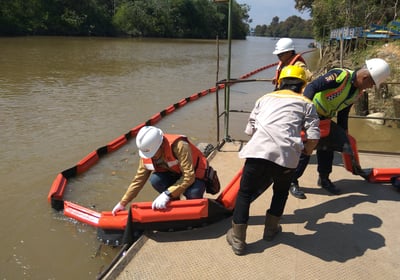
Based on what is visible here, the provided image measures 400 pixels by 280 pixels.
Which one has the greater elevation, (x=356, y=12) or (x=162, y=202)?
(x=356, y=12)

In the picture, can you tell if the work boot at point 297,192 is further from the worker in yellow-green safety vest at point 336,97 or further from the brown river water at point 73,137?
the brown river water at point 73,137

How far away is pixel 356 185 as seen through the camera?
4016mm

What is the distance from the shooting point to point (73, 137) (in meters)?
6.80

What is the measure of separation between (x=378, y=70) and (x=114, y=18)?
58549mm

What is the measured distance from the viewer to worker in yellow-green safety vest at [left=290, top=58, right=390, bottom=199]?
3.28m

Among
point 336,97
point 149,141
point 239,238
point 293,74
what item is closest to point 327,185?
point 336,97

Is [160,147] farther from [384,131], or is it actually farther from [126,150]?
[384,131]

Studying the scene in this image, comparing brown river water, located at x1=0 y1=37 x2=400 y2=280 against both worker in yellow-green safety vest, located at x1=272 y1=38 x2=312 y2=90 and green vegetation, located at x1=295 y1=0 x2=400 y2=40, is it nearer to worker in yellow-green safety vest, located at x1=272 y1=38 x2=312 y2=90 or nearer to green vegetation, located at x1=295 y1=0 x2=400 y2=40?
worker in yellow-green safety vest, located at x1=272 y1=38 x2=312 y2=90

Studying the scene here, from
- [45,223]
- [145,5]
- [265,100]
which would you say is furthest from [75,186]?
[145,5]

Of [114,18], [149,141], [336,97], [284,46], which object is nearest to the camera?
[149,141]

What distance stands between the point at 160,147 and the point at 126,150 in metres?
3.51

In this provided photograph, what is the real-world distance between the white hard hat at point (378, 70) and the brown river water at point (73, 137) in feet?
8.52

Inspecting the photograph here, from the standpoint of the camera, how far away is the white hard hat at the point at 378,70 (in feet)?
10.4

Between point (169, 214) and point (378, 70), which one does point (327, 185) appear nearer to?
point (378, 70)
